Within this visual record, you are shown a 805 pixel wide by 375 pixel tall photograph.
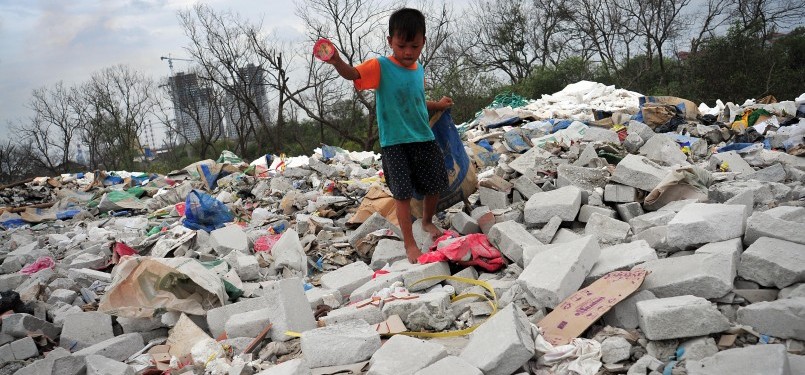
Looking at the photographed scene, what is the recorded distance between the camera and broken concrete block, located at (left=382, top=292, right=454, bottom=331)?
2.45 metres

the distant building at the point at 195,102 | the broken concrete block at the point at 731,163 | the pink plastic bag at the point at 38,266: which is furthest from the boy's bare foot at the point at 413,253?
the distant building at the point at 195,102

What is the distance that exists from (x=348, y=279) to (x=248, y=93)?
20.7 meters

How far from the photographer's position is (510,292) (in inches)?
102

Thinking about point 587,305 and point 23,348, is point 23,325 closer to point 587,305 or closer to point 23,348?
point 23,348

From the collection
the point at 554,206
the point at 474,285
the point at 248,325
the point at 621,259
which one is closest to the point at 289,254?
the point at 248,325

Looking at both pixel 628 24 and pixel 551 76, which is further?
pixel 628 24

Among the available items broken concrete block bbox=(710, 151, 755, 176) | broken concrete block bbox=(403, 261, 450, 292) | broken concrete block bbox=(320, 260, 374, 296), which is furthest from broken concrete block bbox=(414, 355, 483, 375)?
broken concrete block bbox=(710, 151, 755, 176)

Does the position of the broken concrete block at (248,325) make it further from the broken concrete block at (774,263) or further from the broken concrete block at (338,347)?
the broken concrete block at (774,263)

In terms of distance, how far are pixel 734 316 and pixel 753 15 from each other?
73.4 feet

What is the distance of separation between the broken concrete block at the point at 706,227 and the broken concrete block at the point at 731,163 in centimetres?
246

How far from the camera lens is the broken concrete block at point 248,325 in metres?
2.64

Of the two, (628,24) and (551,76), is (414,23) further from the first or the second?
(628,24)

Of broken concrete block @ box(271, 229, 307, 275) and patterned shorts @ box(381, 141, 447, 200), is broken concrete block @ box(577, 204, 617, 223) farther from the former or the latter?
broken concrete block @ box(271, 229, 307, 275)

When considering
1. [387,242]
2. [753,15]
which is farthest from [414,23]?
[753,15]
